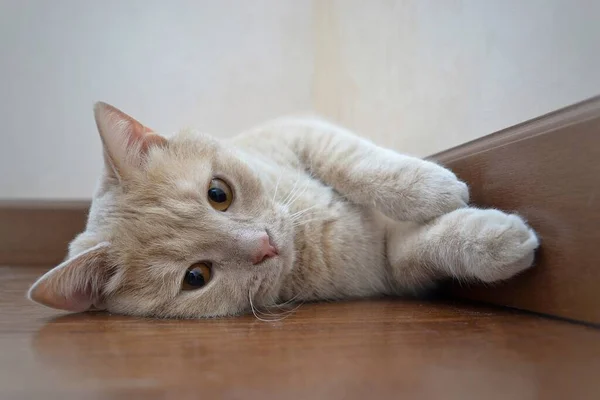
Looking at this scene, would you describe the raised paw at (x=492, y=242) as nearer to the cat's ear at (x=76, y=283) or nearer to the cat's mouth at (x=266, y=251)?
the cat's mouth at (x=266, y=251)

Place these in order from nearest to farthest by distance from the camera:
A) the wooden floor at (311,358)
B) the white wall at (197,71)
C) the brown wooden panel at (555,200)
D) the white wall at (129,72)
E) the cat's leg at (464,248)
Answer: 1. the wooden floor at (311,358)
2. the brown wooden panel at (555,200)
3. the cat's leg at (464,248)
4. the white wall at (197,71)
5. the white wall at (129,72)

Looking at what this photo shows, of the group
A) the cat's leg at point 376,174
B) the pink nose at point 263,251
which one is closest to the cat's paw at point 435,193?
the cat's leg at point 376,174

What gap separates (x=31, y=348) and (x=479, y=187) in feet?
2.92

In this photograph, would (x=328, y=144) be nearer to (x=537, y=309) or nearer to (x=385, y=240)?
(x=385, y=240)

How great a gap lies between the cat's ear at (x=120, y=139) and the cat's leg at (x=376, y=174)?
0.36 meters

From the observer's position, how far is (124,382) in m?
0.54

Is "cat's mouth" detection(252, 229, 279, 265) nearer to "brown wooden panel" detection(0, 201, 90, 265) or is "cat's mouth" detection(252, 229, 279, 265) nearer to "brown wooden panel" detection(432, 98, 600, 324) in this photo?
"brown wooden panel" detection(432, 98, 600, 324)

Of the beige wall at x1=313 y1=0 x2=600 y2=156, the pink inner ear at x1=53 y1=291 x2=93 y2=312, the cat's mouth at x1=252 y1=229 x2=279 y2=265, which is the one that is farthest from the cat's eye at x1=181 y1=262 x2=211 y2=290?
the beige wall at x1=313 y1=0 x2=600 y2=156

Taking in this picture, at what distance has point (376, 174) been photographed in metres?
1.12

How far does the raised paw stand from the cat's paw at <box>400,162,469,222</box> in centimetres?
5

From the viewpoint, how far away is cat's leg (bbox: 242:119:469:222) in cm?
105

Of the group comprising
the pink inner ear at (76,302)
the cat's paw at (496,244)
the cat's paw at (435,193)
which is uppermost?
the cat's paw at (435,193)

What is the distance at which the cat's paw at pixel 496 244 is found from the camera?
893 millimetres

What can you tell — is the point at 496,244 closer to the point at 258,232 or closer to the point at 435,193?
the point at 435,193
